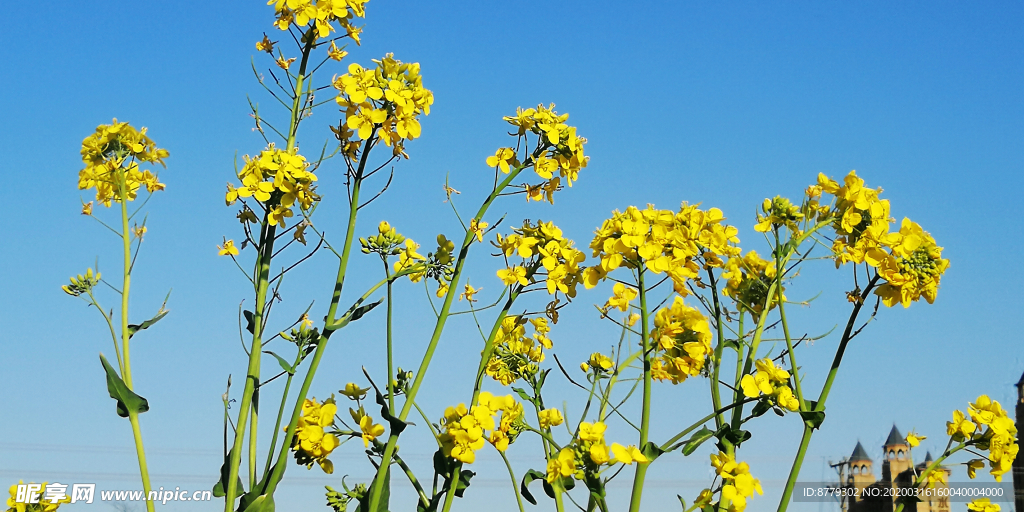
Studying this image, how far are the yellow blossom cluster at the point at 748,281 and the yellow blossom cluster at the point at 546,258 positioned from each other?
588 mm

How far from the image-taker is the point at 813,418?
229 centimetres

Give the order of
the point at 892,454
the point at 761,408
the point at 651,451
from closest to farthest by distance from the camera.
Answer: the point at 651,451 → the point at 761,408 → the point at 892,454

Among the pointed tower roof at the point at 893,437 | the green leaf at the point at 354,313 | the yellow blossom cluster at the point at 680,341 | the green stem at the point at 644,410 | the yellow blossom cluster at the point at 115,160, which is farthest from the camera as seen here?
the pointed tower roof at the point at 893,437

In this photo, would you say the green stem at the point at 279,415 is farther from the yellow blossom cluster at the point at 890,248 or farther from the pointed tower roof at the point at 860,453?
the pointed tower roof at the point at 860,453

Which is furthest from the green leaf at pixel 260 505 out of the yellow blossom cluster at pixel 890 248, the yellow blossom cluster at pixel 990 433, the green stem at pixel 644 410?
the yellow blossom cluster at pixel 990 433

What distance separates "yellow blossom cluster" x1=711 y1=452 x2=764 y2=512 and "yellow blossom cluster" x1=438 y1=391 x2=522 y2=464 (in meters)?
0.61

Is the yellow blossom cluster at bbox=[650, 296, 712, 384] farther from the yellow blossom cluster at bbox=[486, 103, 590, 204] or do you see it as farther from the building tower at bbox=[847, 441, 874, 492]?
the building tower at bbox=[847, 441, 874, 492]

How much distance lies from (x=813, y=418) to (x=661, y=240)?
656mm

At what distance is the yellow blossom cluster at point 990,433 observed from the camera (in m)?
2.69

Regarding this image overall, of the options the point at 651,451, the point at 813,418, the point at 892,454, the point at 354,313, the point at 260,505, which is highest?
the point at 892,454

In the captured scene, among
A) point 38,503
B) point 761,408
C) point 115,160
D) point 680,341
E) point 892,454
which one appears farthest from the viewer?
point 892,454

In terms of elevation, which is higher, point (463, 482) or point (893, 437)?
point (893, 437)

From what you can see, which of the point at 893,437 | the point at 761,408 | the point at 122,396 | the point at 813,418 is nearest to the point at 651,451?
the point at 761,408

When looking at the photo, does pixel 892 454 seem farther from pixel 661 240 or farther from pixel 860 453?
pixel 661 240
